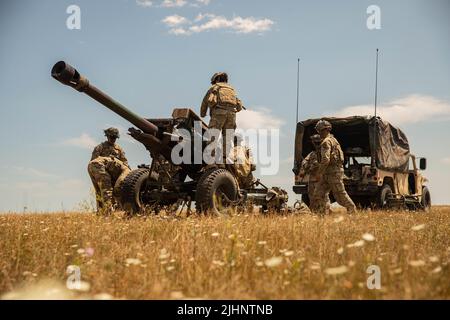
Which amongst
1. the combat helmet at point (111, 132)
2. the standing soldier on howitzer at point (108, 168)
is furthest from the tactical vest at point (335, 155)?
the combat helmet at point (111, 132)

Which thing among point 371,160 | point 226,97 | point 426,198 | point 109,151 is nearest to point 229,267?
point 226,97

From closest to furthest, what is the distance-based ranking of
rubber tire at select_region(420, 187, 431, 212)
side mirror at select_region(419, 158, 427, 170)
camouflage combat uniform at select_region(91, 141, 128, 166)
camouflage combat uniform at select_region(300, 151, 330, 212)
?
camouflage combat uniform at select_region(300, 151, 330, 212), camouflage combat uniform at select_region(91, 141, 128, 166), side mirror at select_region(419, 158, 427, 170), rubber tire at select_region(420, 187, 431, 212)

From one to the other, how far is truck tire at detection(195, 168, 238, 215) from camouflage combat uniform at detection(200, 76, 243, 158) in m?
0.74

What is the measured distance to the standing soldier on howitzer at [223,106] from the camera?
867 centimetres

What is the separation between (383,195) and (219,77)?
601cm

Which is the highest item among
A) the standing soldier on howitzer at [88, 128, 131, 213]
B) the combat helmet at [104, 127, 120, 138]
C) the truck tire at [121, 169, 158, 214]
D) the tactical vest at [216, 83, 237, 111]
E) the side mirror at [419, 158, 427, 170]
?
the tactical vest at [216, 83, 237, 111]

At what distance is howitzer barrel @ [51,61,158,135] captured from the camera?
6.23 m

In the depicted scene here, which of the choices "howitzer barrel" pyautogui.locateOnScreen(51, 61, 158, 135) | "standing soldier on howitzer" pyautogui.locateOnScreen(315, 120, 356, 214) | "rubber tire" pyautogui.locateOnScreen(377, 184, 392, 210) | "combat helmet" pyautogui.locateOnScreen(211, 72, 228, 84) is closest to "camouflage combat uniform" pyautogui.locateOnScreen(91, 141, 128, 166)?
"howitzer barrel" pyautogui.locateOnScreen(51, 61, 158, 135)

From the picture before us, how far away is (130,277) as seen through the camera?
3172 mm

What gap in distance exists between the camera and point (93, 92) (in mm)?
7020

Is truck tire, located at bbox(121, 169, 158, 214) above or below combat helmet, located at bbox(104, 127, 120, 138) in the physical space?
below

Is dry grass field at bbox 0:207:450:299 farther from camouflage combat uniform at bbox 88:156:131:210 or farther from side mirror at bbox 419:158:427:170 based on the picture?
side mirror at bbox 419:158:427:170
